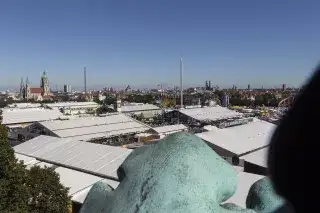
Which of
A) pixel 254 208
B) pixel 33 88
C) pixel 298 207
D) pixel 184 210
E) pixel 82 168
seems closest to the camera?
pixel 298 207

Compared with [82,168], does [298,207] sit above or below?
above

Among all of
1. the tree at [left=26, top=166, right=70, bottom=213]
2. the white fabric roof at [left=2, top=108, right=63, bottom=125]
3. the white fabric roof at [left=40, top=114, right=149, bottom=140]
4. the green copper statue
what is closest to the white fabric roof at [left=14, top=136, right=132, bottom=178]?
the tree at [left=26, top=166, right=70, bottom=213]

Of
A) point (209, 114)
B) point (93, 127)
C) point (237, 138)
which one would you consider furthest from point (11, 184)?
point (209, 114)

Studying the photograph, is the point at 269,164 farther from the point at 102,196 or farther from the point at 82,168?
the point at 82,168

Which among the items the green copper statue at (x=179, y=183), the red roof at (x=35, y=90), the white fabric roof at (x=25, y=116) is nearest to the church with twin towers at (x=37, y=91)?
the red roof at (x=35, y=90)

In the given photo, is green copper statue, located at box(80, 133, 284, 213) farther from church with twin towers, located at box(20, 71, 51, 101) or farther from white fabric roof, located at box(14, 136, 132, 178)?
Answer: church with twin towers, located at box(20, 71, 51, 101)

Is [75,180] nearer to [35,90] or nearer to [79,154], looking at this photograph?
[79,154]

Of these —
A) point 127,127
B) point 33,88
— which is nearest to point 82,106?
point 127,127
